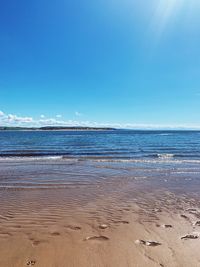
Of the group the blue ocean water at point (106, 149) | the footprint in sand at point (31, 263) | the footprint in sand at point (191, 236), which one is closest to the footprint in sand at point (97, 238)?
the footprint in sand at point (31, 263)

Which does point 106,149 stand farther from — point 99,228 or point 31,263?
point 31,263

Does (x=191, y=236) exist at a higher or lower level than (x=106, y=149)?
higher

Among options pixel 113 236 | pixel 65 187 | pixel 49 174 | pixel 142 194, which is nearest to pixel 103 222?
pixel 113 236

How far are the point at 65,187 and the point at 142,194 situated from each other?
11.6 ft

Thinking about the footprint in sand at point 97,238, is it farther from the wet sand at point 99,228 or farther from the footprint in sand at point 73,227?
the footprint in sand at point 73,227

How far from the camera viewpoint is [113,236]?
5.93m

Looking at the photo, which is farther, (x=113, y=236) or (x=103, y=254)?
(x=113, y=236)

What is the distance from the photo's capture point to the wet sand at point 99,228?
486 cm

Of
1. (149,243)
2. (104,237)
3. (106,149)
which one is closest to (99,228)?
(104,237)

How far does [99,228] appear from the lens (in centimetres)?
649

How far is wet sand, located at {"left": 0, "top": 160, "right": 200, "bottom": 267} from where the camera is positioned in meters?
4.86

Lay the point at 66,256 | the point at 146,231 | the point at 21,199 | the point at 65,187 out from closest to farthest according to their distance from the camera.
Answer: the point at 66,256, the point at 146,231, the point at 21,199, the point at 65,187

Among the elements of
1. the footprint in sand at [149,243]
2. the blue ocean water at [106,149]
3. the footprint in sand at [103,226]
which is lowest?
the blue ocean water at [106,149]

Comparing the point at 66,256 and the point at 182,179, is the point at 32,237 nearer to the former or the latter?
the point at 66,256
